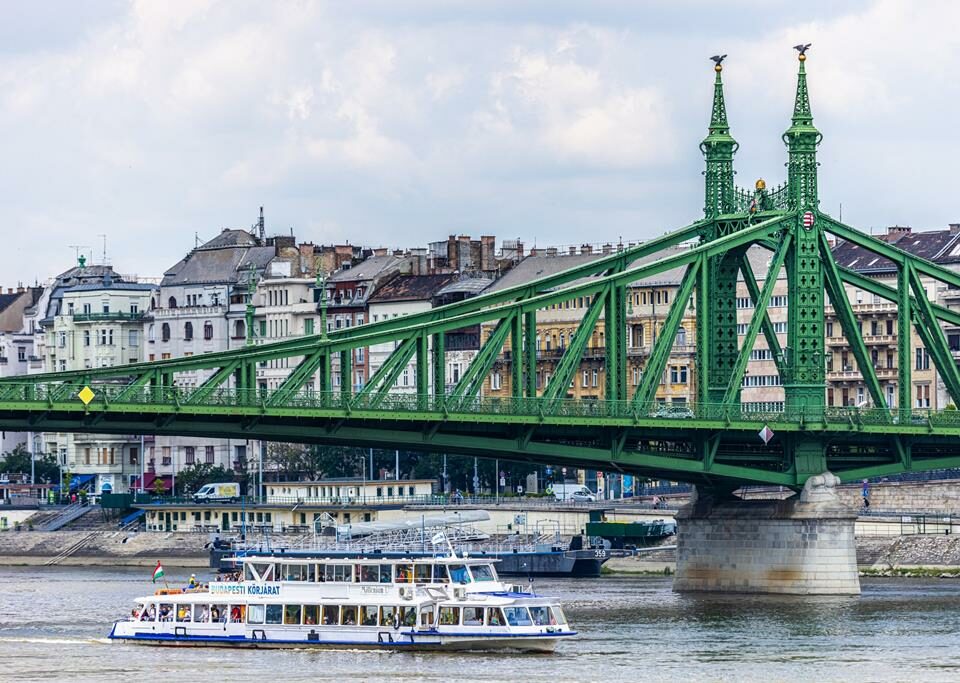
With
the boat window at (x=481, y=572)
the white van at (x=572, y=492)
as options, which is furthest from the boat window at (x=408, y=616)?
the white van at (x=572, y=492)

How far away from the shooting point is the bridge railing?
115375mm

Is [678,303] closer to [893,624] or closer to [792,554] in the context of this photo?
[792,554]

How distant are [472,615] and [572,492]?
8871 centimetres

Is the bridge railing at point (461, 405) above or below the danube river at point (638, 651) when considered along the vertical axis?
above

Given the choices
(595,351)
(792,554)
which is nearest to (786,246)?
(792,554)

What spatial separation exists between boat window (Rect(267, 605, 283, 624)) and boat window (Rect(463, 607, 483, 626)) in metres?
6.66

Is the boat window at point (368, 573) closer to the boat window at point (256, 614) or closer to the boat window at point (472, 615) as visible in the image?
the boat window at point (256, 614)

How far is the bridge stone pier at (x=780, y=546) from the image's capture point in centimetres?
12850

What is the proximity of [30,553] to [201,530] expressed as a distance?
37.0 ft

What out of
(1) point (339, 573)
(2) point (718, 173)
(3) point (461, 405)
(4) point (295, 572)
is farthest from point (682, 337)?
(1) point (339, 573)

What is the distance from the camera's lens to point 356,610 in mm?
104938

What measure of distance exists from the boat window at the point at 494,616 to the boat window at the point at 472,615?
0.29 metres

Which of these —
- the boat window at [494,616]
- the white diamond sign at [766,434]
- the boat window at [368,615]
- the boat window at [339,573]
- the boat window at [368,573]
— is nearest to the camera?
the boat window at [494,616]

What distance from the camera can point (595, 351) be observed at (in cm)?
19988
